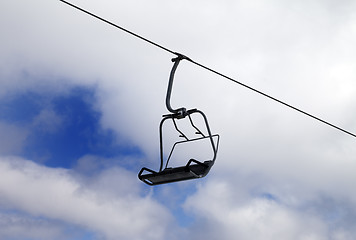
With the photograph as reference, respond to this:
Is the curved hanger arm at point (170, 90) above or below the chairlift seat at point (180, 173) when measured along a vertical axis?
above

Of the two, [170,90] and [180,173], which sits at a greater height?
[170,90]

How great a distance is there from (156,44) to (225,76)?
1103mm

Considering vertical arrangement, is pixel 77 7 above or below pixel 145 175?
above

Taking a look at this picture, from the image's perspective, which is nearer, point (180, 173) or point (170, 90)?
point (180, 173)

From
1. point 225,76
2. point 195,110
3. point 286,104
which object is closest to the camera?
point 195,110

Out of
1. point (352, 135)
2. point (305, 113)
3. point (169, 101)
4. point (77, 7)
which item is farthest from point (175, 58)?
point (352, 135)

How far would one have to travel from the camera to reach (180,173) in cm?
658

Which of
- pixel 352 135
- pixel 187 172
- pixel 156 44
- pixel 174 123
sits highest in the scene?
pixel 352 135

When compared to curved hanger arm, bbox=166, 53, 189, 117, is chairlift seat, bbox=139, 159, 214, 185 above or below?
below

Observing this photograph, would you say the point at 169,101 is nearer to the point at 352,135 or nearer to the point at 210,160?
the point at 210,160

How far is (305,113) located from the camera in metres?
8.54

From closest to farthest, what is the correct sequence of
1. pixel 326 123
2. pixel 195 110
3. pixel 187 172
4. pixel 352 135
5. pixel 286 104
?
pixel 187 172 < pixel 195 110 < pixel 286 104 < pixel 326 123 < pixel 352 135

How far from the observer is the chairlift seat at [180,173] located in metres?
6.52

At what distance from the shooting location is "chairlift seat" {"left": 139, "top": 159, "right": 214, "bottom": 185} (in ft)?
21.4
